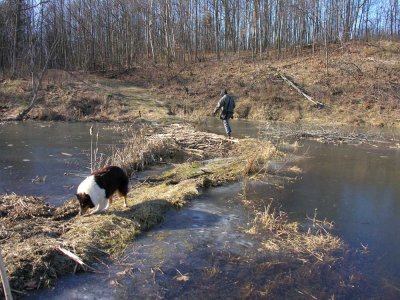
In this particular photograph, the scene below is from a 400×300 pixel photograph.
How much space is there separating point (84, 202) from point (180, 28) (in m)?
40.1

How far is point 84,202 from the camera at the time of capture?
7180 mm

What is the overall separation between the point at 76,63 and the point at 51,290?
43838 mm

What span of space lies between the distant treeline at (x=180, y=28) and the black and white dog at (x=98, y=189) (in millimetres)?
34144

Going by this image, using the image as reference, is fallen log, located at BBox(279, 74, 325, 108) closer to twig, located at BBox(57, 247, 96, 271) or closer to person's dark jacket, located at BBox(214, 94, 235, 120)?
person's dark jacket, located at BBox(214, 94, 235, 120)

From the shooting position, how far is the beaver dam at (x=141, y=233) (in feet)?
16.9

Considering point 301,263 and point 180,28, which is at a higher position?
point 180,28

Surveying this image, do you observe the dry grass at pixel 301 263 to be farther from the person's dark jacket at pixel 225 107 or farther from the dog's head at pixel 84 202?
the person's dark jacket at pixel 225 107

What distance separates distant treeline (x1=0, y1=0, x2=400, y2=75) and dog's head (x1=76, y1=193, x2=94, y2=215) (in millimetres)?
34618

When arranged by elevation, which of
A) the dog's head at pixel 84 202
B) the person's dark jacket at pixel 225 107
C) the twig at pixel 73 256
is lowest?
the twig at pixel 73 256

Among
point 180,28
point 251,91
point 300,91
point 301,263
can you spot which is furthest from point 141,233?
point 180,28

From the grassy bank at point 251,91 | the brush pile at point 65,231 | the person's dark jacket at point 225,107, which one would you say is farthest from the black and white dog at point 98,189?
the grassy bank at point 251,91

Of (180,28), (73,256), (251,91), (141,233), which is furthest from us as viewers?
(180,28)

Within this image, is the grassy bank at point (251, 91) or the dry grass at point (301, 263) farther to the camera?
the grassy bank at point (251, 91)

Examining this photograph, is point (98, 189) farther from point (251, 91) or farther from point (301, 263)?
point (251, 91)
